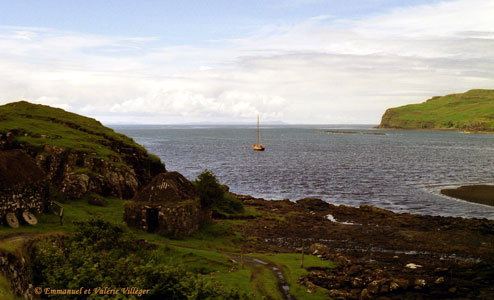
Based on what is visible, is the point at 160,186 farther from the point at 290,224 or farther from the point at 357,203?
the point at 357,203

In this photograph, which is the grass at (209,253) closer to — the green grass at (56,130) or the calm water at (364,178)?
the green grass at (56,130)

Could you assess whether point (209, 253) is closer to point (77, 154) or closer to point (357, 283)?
point (357, 283)

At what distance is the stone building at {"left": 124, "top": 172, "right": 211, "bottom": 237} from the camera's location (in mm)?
35469

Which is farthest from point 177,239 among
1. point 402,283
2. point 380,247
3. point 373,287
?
point 380,247

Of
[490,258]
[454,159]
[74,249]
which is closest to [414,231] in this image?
[490,258]

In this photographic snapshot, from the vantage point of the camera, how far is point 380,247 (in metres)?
41.3

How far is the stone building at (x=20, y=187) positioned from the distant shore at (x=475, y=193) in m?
66.5

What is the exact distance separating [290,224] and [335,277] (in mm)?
19738

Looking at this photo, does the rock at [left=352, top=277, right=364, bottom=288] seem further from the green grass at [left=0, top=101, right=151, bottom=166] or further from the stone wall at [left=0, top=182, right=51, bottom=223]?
the green grass at [left=0, top=101, right=151, bottom=166]

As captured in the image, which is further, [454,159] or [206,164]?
[454,159]

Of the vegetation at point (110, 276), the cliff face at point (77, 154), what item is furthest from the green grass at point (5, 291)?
the cliff face at point (77, 154)

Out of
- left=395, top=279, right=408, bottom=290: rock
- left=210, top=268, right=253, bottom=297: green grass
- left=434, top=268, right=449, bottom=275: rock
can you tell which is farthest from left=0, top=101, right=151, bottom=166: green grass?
left=434, top=268, right=449, bottom=275: rock

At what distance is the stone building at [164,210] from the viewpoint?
35.5m

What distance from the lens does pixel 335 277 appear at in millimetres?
30438
